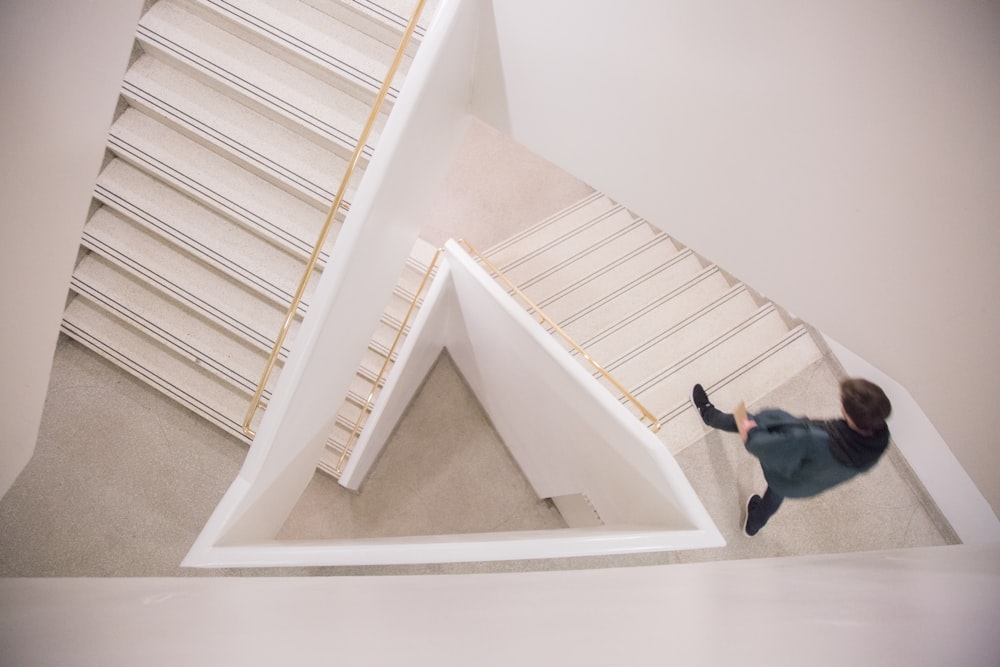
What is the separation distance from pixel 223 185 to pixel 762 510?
138 inches

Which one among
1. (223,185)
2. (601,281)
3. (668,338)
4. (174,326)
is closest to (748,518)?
(668,338)

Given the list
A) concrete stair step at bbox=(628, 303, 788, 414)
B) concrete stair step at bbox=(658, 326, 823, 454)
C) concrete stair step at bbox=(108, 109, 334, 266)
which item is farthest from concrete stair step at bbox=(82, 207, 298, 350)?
concrete stair step at bbox=(658, 326, 823, 454)

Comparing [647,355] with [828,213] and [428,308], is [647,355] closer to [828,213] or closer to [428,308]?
[428,308]

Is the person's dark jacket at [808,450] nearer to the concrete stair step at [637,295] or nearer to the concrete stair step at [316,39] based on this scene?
the concrete stair step at [637,295]

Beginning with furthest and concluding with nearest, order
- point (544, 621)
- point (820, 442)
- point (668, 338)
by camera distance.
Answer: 1. point (668, 338)
2. point (820, 442)
3. point (544, 621)

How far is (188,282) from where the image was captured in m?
3.69

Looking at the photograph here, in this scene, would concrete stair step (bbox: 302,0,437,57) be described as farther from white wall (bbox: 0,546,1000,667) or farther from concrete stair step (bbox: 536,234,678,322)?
white wall (bbox: 0,546,1000,667)

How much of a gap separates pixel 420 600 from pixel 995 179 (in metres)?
2.12

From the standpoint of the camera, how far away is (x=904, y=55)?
1.85 m

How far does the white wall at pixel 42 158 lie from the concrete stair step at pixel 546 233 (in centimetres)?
358

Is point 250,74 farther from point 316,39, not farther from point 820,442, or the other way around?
point 820,442

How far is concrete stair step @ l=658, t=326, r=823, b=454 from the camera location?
3939 millimetres

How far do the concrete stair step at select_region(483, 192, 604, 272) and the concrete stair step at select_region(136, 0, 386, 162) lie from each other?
210 cm

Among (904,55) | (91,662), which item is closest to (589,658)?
(91,662)
